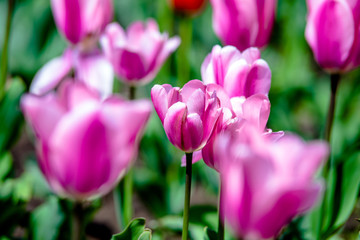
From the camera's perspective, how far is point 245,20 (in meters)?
0.87

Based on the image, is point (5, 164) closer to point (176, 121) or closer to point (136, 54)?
point (136, 54)

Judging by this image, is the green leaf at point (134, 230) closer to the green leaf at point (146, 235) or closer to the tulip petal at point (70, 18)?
the green leaf at point (146, 235)

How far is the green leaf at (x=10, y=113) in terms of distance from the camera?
1.16 metres

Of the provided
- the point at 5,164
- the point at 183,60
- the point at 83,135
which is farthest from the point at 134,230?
the point at 183,60

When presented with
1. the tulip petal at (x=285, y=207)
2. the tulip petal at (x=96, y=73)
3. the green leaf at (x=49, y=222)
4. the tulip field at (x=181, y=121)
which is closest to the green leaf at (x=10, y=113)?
the tulip field at (x=181, y=121)

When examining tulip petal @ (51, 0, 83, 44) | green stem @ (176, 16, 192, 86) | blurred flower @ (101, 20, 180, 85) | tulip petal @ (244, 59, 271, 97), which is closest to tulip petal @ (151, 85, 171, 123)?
tulip petal @ (244, 59, 271, 97)

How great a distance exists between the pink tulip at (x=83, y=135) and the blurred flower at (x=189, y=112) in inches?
4.4

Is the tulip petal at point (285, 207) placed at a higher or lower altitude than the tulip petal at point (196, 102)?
lower

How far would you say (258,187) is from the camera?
44cm

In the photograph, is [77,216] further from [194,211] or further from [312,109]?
[312,109]

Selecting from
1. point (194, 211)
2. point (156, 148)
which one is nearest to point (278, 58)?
point (156, 148)

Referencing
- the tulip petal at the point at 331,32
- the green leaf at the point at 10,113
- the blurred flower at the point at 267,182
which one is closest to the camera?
the blurred flower at the point at 267,182

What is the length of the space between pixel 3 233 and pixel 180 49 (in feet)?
2.82

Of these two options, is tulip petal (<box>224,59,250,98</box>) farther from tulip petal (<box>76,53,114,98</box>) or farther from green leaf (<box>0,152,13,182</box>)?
green leaf (<box>0,152,13,182</box>)
